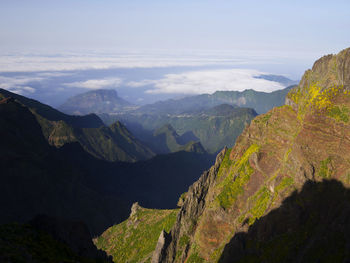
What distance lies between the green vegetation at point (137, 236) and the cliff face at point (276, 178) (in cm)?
1866

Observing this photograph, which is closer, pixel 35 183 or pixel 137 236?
pixel 137 236

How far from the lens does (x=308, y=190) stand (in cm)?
7050

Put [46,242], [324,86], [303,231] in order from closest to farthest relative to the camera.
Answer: [46,242] < [303,231] < [324,86]

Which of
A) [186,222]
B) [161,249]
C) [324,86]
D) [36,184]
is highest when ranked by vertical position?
[324,86]

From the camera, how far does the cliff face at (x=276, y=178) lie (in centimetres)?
6919

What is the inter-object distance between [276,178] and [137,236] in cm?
7256

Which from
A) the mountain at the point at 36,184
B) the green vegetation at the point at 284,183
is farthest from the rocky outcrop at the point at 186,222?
the mountain at the point at 36,184

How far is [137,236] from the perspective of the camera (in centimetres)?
12269

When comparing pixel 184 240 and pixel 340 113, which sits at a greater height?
pixel 340 113

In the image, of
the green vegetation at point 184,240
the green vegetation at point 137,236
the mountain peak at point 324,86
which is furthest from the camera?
the green vegetation at point 137,236

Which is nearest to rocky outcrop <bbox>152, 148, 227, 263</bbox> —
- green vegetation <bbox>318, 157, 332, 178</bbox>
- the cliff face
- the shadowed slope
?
the cliff face

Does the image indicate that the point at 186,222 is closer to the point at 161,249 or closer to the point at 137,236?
the point at 161,249

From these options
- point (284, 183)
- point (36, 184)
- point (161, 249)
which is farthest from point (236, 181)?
point (36, 184)

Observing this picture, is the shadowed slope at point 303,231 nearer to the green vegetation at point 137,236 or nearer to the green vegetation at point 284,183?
the green vegetation at point 284,183
